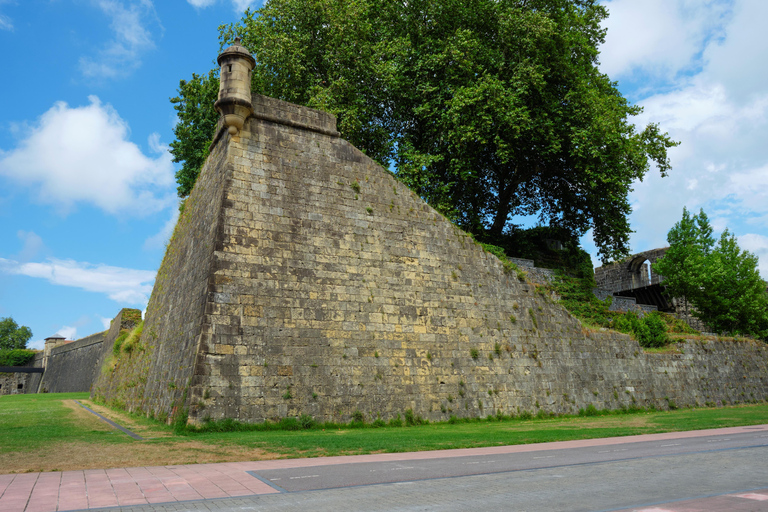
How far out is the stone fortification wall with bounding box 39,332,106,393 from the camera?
37472 millimetres

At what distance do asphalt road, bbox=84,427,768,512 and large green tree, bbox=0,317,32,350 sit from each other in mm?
104394

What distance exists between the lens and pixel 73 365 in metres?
42.8

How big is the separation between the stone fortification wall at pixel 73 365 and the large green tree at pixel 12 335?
159 feet

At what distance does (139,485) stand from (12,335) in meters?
106

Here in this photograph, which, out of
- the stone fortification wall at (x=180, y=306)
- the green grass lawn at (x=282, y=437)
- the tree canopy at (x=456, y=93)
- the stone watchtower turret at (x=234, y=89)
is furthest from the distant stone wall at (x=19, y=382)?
the stone watchtower turret at (x=234, y=89)

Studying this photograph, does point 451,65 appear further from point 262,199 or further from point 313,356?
point 313,356

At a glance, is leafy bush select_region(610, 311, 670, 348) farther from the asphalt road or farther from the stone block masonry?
the asphalt road

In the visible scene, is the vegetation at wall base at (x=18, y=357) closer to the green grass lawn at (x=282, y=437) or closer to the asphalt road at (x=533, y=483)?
the green grass lawn at (x=282, y=437)

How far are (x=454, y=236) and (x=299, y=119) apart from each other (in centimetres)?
589

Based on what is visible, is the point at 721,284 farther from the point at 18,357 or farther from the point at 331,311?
the point at 18,357

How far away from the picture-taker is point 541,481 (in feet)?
20.0

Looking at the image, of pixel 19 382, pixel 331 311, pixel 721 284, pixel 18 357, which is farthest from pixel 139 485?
pixel 18 357

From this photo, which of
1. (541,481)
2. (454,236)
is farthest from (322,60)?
(541,481)

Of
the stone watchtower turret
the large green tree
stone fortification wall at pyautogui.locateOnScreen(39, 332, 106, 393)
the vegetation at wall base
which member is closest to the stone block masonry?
the stone watchtower turret
